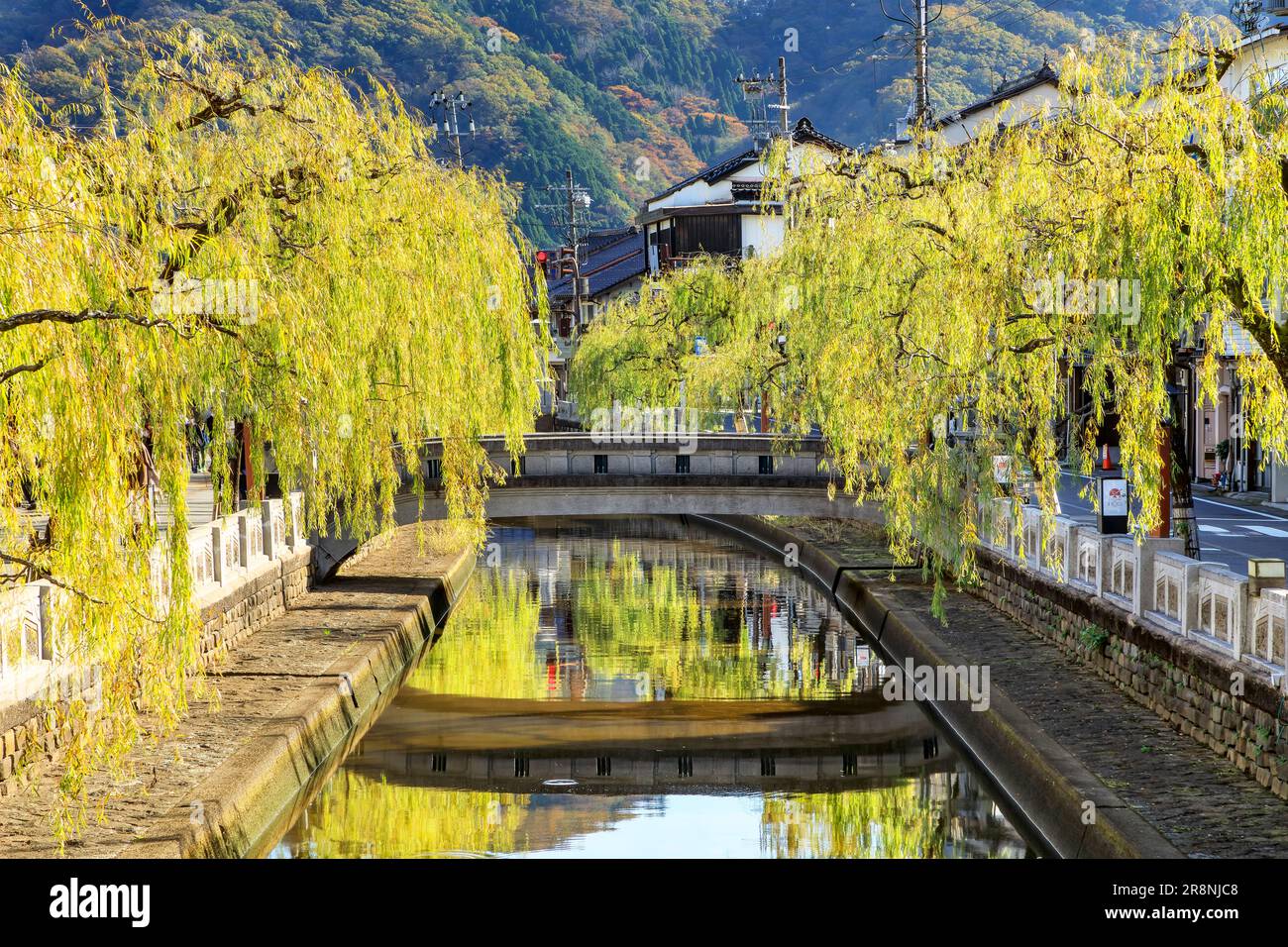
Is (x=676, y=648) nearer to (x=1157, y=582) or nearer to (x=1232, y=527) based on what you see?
(x=1157, y=582)

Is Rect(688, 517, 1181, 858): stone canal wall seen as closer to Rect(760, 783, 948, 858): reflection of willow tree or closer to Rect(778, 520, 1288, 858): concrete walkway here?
Rect(778, 520, 1288, 858): concrete walkway

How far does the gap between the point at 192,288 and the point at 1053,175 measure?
961 cm

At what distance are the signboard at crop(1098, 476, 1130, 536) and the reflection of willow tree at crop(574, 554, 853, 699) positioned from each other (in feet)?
18.6

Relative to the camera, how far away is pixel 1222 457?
139 ft

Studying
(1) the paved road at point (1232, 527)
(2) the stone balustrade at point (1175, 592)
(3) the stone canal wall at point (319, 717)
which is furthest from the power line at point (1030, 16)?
(2) the stone balustrade at point (1175, 592)

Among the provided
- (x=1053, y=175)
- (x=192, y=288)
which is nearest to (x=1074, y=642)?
(x=1053, y=175)

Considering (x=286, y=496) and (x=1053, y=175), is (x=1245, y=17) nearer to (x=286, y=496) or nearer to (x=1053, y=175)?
(x=1053, y=175)

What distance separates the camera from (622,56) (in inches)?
5974

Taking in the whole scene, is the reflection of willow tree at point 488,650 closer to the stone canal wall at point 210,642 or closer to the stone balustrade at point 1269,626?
the stone canal wall at point 210,642

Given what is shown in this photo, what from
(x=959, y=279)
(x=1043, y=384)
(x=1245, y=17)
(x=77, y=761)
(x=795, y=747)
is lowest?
(x=795, y=747)

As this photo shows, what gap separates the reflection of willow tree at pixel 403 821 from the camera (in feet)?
52.0

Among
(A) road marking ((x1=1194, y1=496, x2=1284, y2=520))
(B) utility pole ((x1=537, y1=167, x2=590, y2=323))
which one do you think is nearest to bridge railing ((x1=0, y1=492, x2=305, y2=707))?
(A) road marking ((x1=1194, y1=496, x2=1284, y2=520))

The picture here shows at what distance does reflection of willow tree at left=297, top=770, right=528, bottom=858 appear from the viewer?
1584 centimetres

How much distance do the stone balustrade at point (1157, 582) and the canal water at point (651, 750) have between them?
273 centimetres
